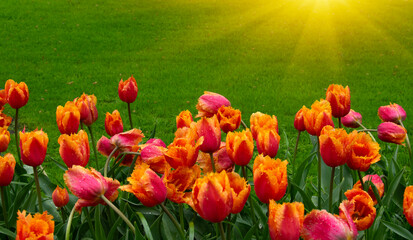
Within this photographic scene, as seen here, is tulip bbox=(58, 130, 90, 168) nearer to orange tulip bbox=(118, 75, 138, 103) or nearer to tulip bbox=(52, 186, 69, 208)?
tulip bbox=(52, 186, 69, 208)

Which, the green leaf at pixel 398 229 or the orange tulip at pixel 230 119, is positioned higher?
the orange tulip at pixel 230 119

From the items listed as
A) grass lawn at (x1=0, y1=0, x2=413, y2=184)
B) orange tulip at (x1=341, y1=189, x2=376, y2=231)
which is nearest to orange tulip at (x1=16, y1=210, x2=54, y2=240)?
orange tulip at (x1=341, y1=189, x2=376, y2=231)

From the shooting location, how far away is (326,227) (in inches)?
35.2

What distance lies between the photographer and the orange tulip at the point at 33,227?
0.95m

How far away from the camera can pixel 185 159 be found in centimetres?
119

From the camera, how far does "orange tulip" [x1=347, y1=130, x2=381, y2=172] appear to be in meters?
1.21

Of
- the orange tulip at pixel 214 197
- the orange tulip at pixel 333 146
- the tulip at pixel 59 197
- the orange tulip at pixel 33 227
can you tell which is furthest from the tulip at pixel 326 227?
the tulip at pixel 59 197

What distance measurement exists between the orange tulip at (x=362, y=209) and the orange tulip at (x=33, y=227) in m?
0.70

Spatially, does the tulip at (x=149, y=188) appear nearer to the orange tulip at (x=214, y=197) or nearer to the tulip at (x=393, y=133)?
the orange tulip at (x=214, y=197)

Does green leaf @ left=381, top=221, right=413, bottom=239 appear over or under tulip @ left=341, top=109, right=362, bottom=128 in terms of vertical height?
under

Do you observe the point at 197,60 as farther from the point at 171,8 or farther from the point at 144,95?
the point at 171,8

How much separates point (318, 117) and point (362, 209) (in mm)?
346

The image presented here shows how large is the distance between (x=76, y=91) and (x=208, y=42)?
3.57 metres

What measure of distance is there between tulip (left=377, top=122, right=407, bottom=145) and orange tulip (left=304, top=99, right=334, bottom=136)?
1.05 ft
